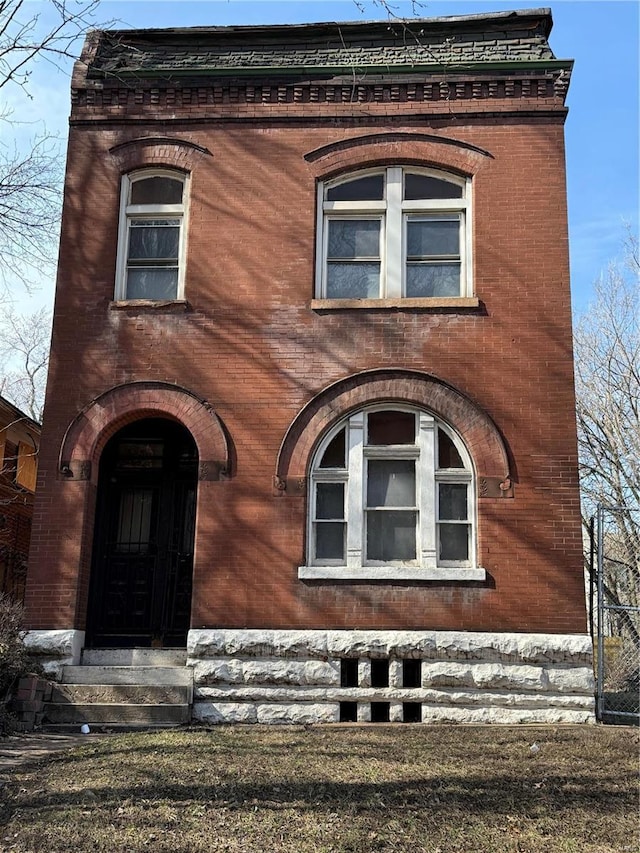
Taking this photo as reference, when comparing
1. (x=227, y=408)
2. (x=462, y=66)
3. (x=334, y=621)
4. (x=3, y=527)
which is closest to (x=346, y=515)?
Answer: (x=334, y=621)

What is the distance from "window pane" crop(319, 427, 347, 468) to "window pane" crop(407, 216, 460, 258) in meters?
2.75

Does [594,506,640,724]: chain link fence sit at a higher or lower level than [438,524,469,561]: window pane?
lower

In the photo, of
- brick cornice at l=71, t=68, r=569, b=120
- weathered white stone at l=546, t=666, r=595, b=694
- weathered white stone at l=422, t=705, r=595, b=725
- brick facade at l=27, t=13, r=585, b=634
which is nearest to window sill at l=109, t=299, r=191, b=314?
brick facade at l=27, t=13, r=585, b=634

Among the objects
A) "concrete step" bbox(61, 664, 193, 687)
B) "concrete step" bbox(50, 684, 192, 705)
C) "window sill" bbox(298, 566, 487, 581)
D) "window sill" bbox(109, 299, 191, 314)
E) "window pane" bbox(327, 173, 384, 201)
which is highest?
"window pane" bbox(327, 173, 384, 201)

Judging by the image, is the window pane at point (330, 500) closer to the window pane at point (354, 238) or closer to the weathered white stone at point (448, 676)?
the weathered white stone at point (448, 676)

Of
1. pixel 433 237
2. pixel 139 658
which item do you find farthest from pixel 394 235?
pixel 139 658

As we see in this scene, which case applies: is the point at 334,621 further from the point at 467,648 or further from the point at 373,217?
the point at 373,217

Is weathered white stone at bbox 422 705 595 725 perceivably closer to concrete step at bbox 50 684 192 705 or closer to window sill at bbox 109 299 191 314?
concrete step at bbox 50 684 192 705

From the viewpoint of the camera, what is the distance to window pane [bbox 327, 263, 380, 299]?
12438 millimetres

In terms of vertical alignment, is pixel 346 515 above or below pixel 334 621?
above

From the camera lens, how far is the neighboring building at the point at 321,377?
11055mm

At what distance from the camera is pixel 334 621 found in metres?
→ 11.1

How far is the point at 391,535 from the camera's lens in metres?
11.6

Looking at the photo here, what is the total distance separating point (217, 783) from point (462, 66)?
999cm
